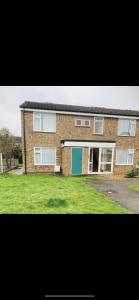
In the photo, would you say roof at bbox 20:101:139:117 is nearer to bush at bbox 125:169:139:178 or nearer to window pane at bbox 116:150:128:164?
window pane at bbox 116:150:128:164

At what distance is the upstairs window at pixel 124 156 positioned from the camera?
32.0 ft

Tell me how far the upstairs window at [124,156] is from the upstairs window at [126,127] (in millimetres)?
1068

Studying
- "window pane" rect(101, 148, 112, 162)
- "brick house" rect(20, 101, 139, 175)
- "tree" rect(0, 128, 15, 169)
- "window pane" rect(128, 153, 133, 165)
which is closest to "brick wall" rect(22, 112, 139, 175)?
"brick house" rect(20, 101, 139, 175)

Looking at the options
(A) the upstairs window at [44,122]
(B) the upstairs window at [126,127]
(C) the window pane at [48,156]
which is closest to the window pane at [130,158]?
(B) the upstairs window at [126,127]

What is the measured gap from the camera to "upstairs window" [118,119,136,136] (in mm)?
9627

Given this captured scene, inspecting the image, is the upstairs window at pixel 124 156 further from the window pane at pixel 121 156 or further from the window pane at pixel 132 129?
the window pane at pixel 132 129

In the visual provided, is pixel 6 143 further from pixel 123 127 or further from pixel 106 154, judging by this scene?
pixel 123 127
